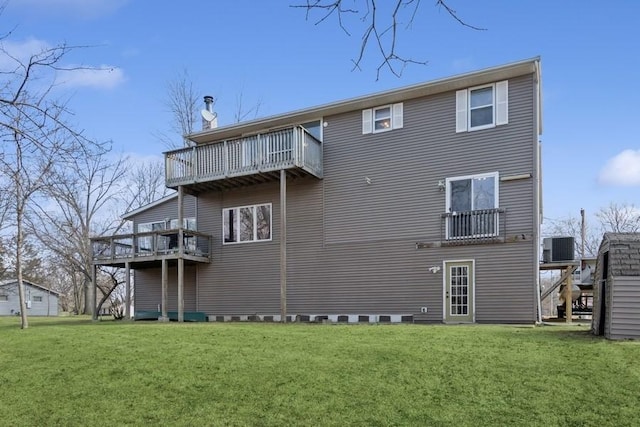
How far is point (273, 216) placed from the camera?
654 inches

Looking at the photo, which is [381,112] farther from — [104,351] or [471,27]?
[471,27]

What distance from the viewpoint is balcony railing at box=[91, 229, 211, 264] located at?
55.3 feet

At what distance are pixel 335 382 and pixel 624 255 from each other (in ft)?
17.6

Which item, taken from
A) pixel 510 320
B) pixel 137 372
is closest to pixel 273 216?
pixel 510 320

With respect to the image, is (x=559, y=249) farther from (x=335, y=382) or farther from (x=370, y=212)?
(x=335, y=382)

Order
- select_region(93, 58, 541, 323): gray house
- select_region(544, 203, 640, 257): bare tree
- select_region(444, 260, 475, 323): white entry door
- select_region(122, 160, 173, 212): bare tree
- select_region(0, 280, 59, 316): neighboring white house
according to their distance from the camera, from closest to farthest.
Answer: select_region(93, 58, 541, 323): gray house < select_region(444, 260, 475, 323): white entry door < select_region(122, 160, 173, 212): bare tree < select_region(544, 203, 640, 257): bare tree < select_region(0, 280, 59, 316): neighboring white house

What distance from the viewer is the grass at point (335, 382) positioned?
4922mm

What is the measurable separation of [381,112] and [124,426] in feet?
39.6

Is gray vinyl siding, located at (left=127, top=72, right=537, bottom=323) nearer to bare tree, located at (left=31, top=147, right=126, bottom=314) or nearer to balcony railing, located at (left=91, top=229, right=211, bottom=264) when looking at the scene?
balcony railing, located at (left=91, top=229, right=211, bottom=264)

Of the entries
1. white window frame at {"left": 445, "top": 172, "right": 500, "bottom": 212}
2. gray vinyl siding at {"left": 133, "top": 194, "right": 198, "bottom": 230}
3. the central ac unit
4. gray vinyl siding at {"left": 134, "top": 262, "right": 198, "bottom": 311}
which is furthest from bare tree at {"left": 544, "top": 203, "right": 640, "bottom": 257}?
gray vinyl siding at {"left": 134, "top": 262, "right": 198, "bottom": 311}

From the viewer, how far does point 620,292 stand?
770 cm

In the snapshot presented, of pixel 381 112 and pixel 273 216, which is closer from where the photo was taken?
pixel 381 112

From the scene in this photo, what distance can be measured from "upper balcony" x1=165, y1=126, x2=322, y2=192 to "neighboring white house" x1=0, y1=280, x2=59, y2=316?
31429mm

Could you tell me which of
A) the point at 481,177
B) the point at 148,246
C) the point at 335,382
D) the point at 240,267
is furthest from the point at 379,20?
the point at 148,246
